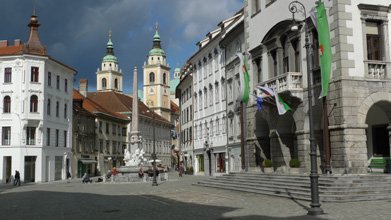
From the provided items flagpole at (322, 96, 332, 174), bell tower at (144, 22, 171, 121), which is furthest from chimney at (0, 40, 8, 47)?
bell tower at (144, 22, 171, 121)

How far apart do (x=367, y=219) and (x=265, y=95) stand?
594 inches

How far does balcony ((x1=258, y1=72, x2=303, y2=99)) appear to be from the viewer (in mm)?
26578

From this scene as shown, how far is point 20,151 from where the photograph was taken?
52.4 m

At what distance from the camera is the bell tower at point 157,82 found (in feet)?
470

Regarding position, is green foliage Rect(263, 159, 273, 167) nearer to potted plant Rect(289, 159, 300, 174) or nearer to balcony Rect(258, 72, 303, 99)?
potted plant Rect(289, 159, 300, 174)

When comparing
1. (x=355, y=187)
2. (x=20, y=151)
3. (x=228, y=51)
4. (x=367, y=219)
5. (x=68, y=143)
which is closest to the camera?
(x=367, y=219)

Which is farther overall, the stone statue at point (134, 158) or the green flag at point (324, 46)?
the stone statue at point (134, 158)

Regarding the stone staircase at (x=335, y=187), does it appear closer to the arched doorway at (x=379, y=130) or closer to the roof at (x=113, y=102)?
the arched doorway at (x=379, y=130)

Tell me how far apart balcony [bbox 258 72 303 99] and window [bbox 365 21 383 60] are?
4.00 meters

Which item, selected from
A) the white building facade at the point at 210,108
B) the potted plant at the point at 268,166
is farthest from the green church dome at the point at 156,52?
the potted plant at the point at 268,166

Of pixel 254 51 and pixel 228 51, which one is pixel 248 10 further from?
pixel 228 51

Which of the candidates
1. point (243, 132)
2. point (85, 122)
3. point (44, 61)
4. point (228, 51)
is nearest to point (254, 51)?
point (243, 132)

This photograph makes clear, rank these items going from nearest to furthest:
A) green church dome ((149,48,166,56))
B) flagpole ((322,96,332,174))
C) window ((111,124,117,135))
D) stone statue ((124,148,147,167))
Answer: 1. flagpole ((322,96,332,174))
2. stone statue ((124,148,147,167))
3. window ((111,124,117,135))
4. green church dome ((149,48,166,56))

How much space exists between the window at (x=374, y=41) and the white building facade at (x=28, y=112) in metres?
40.1
